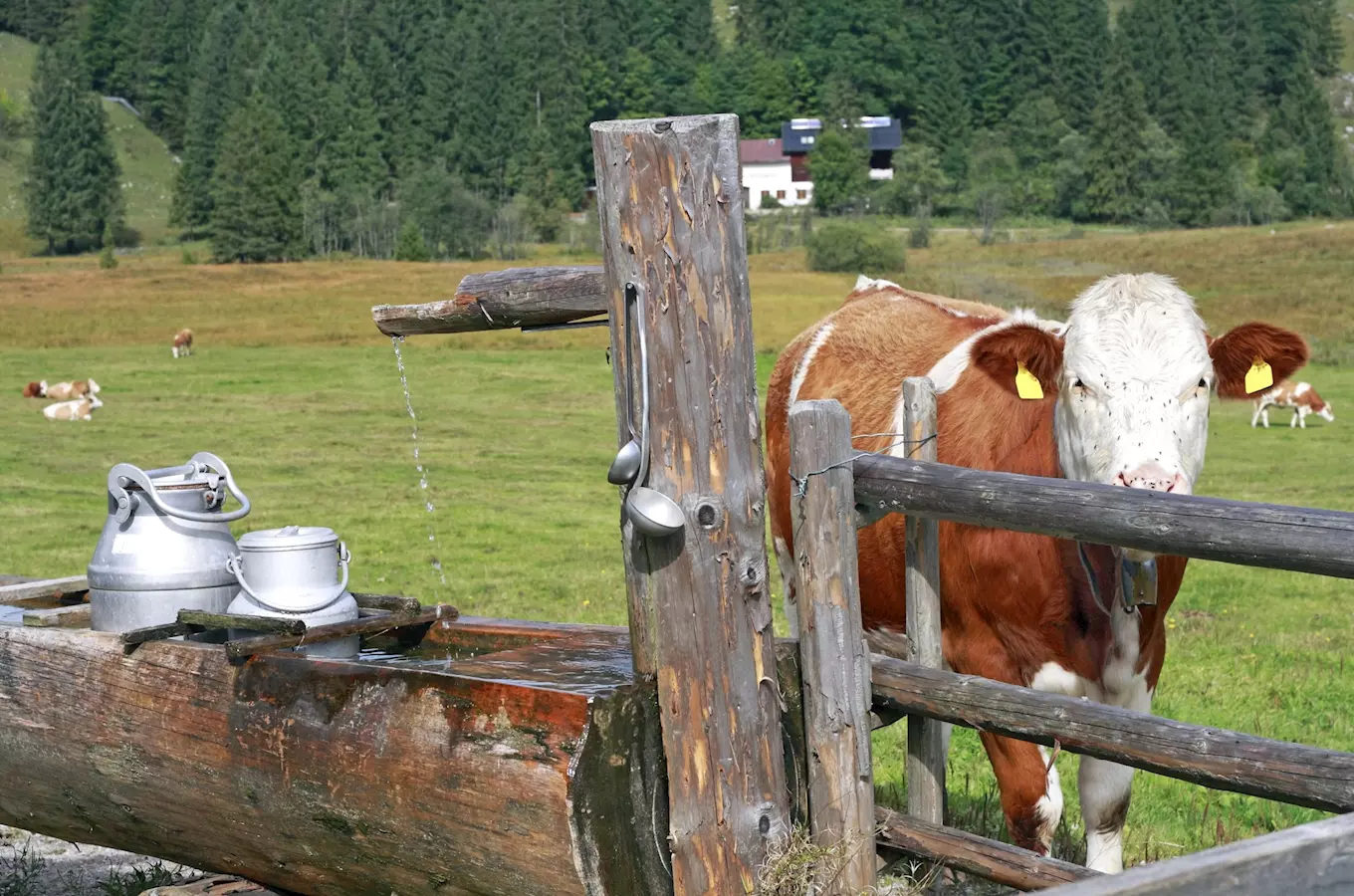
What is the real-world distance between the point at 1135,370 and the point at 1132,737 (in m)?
1.35

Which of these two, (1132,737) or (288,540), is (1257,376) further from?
(288,540)

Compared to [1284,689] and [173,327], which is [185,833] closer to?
[1284,689]

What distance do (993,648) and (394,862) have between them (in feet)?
6.46

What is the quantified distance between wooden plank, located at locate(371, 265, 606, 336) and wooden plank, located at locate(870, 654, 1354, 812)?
46.0 inches

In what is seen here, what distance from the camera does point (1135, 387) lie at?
4.30m

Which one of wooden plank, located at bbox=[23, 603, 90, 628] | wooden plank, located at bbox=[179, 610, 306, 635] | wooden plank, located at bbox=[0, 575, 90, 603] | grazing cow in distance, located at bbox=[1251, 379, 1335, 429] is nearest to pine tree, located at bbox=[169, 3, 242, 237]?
grazing cow in distance, located at bbox=[1251, 379, 1335, 429]

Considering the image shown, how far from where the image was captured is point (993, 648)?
4.64 m

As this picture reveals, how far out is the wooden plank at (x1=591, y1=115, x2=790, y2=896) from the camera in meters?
3.38

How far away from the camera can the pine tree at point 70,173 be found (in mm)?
103875

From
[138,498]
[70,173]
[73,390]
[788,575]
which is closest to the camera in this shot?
[138,498]

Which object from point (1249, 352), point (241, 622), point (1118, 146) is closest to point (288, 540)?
point (241, 622)

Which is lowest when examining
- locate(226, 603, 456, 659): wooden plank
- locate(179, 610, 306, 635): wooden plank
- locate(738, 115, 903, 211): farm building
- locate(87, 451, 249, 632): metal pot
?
locate(226, 603, 456, 659): wooden plank

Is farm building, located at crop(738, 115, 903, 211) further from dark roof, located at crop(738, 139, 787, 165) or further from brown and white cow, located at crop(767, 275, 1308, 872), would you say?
brown and white cow, located at crop(767, 275, 1308, 872)

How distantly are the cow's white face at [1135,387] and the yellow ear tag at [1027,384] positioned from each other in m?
0.08
